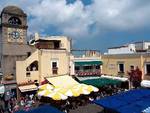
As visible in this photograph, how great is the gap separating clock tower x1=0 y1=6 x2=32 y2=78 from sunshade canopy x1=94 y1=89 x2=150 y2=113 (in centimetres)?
1707

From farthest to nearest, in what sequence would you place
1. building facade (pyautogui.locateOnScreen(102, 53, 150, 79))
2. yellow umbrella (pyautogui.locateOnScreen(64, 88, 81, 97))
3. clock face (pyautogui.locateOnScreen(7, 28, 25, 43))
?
1. building facade (pyautogui.locateOnScreen(102, 53, 150, 79))
2. clock face (pyautogui.locateOnScreen(7, 28, 25, 43))
3. yellow umbrella (pyautogui.locateOnScreen(64, 88, 81, 97))

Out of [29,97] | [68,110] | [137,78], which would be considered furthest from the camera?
[137,78]

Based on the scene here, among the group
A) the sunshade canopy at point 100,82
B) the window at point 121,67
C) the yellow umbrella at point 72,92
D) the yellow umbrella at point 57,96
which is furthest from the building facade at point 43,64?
the yellow umbrella at point 57,96

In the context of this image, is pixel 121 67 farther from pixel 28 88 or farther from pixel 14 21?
pixel 14 21

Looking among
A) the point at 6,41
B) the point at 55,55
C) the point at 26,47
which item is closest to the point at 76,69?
the point at 55,55

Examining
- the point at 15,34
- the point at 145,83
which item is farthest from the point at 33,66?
the point at 145,83

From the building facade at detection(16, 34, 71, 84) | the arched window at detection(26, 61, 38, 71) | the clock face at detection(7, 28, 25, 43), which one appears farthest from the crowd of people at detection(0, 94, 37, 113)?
the clock face at detection(7, 28, 25, 43)

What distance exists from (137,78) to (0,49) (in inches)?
684

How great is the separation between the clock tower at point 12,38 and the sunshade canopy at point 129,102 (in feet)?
56.0

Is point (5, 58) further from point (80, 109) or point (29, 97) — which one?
point (80, 109)

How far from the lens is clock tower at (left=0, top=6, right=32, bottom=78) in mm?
37062

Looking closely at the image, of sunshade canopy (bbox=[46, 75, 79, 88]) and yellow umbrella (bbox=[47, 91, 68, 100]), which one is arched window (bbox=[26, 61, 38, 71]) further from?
yellow umbrella (bbox=[47, 91, 68, 100])

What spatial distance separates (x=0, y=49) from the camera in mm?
37500

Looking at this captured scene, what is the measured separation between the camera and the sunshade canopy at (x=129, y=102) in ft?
69.2
